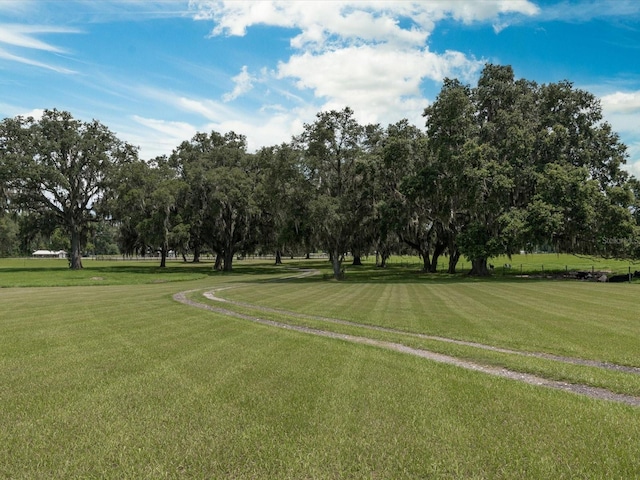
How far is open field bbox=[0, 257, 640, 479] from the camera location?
14.5ft

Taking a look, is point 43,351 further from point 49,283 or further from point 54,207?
point 54,207

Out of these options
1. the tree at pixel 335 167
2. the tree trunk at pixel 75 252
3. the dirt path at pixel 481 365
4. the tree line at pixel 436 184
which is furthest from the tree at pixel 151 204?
the dirt path at pixel 481 365

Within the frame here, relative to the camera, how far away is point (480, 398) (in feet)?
20.7

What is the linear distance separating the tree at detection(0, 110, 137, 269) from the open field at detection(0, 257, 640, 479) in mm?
44076

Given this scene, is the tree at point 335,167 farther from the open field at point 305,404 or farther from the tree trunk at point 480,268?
the open field at point 305,404

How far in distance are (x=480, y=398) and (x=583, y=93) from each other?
3982 centimetres

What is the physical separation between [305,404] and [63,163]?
55.5 m

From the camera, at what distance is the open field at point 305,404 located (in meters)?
4.41

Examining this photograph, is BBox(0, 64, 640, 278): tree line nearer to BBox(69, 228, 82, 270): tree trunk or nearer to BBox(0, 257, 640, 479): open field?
BBox(69, 228, 82, 270): tree trunk

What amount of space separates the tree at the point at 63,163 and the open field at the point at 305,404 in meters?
44.1

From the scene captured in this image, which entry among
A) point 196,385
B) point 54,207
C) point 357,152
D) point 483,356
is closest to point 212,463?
point 196,385

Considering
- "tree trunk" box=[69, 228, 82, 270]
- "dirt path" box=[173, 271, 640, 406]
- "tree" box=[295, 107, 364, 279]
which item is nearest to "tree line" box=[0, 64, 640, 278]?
"tree" box=[295, 107, 364, 279]

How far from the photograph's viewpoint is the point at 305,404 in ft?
19.7

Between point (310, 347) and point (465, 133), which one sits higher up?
point (465, 133)
